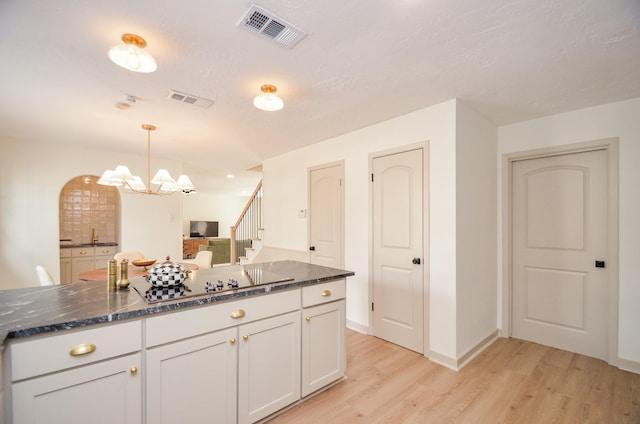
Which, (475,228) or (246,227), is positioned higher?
(475,228)

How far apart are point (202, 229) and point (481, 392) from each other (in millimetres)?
10675

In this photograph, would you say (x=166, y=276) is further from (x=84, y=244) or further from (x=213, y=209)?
(x=213, y=209)

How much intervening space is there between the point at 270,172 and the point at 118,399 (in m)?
4.22

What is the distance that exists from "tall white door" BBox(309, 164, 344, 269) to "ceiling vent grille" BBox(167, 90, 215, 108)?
5.96ft

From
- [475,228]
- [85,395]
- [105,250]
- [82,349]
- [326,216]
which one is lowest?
[85,395]

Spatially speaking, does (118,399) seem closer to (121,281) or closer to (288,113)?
(121,281)

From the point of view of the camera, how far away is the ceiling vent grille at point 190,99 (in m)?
2.67

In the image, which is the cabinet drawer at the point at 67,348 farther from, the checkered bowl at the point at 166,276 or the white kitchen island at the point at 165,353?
the checkered bowl at the point at 166,276

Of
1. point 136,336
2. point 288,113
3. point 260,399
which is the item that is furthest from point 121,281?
point 288,113

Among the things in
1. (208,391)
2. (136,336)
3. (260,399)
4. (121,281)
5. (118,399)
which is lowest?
(260,399)

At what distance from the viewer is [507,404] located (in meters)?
2.20

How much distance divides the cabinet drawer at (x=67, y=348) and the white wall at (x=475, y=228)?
265 cm

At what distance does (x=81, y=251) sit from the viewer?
526 centimetres

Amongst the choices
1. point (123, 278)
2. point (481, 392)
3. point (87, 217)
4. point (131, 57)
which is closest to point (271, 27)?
point (131, 57)
